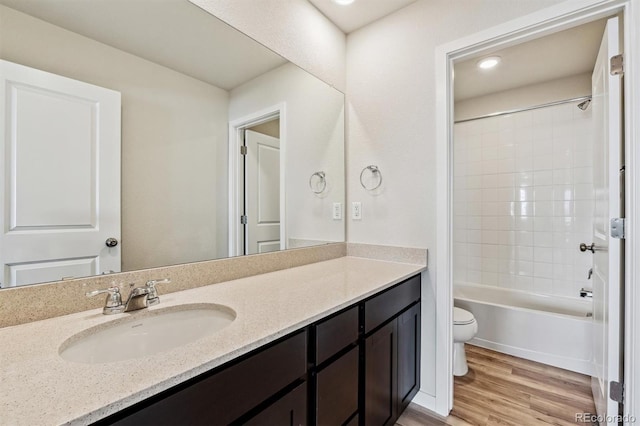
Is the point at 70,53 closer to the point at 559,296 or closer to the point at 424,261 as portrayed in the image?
the point at 424,261

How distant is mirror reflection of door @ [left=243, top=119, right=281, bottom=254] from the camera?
161 cm

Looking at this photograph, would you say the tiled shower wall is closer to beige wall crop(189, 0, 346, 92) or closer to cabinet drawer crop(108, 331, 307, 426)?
beige wall crop(189, 0, 346, 92)

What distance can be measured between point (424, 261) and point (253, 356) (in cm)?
127

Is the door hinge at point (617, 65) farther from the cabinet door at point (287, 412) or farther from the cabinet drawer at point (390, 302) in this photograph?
the cabinet door at point (287, 412)

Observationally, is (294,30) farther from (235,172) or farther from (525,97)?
(525,97)

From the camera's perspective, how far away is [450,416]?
5.55 ft

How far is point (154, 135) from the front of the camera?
1200mm

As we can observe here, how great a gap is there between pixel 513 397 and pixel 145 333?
2132mm

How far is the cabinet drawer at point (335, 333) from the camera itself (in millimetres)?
1022

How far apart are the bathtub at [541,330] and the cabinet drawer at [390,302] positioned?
48.2 inches

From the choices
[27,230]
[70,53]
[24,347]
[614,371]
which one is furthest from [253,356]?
[614,371]

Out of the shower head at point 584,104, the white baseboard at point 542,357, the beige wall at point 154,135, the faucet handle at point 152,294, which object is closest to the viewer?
the beige wall at point 154,135

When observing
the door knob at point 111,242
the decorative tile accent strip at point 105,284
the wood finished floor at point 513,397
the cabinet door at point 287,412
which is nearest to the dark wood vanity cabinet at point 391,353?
the wood finished floor at point 513,397

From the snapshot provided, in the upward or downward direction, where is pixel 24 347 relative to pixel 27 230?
downward
